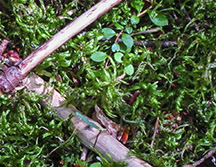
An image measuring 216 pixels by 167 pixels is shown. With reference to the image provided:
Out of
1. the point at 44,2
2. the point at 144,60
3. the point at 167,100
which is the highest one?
the point at 44,2

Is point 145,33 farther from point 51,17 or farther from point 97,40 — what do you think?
point 51,17

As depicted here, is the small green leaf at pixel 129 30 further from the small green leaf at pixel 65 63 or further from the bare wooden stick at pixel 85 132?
the bare wooden stick at pixel 85 132

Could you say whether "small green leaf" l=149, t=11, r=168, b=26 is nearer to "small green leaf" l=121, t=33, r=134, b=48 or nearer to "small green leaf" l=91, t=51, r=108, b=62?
"small green leaf" l=121, t=33, r=134, b=48

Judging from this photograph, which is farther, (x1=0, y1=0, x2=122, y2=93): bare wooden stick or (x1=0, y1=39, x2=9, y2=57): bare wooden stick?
(x1=0, y1=39, x2=9, y2=57): bare wooden stick

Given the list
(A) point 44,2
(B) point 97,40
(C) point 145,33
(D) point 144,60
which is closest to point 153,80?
(D) point 144,60

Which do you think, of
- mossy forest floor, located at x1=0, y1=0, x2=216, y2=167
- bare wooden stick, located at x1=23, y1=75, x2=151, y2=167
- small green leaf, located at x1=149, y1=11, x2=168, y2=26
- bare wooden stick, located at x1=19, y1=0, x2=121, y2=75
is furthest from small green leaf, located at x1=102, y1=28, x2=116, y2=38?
bare wooden stick, located at x1=23, y1=75, x2=151, y2=167

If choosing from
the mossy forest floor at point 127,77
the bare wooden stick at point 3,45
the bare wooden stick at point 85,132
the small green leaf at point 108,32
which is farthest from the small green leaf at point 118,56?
the bare wooden stick at point 3,45

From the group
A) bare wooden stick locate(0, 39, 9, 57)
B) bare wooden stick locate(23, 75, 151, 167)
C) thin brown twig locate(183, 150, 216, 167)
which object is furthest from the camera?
bare wooden stick locate(0, 39, 9, 57)
